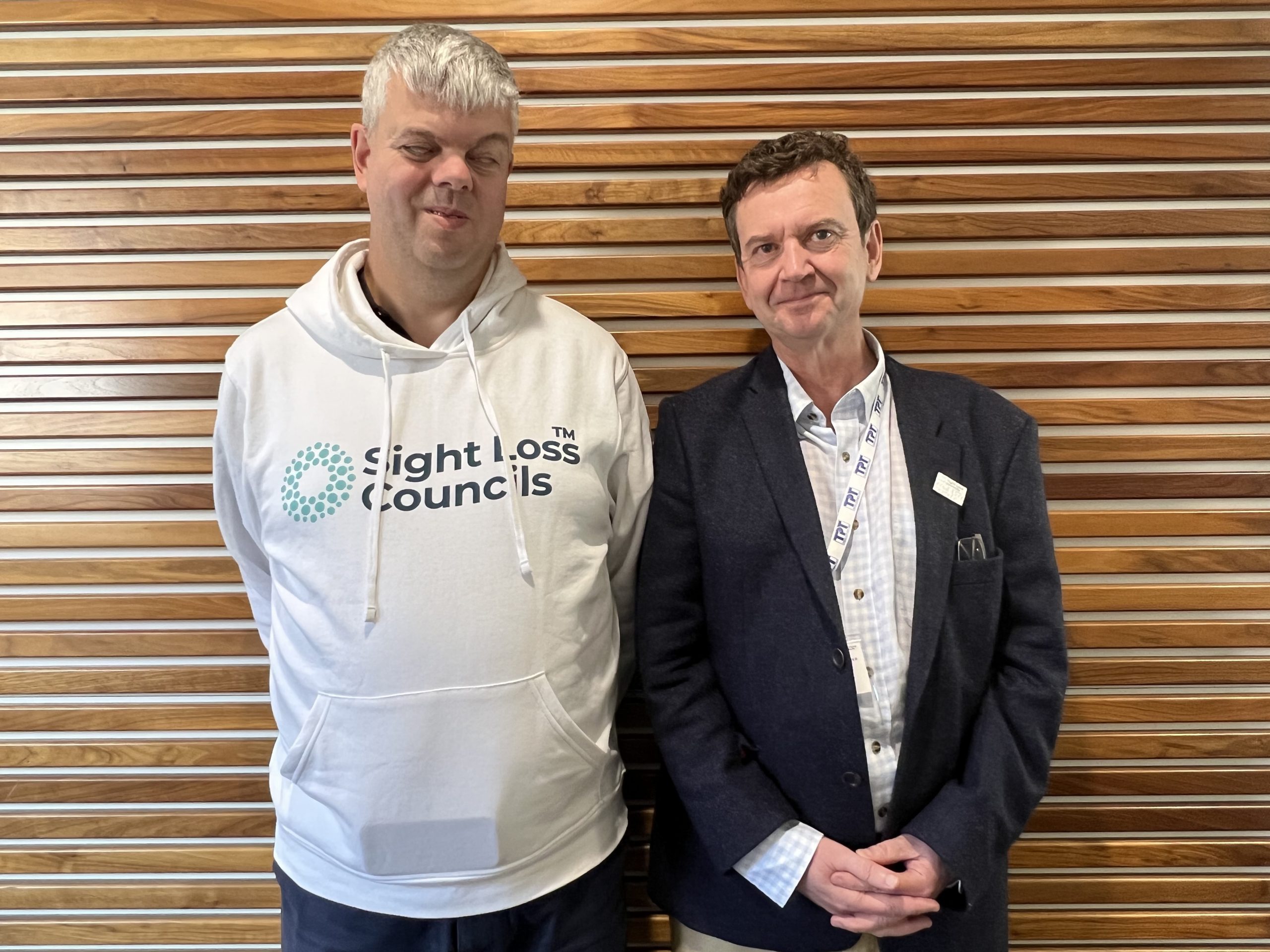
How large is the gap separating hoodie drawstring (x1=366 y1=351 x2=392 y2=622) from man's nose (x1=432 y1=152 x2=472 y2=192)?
46 cm

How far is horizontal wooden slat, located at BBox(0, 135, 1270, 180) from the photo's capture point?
219 centimetres

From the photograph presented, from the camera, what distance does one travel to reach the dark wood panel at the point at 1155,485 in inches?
88.7

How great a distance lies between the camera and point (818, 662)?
1672 mm

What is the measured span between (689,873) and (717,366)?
1229 mm

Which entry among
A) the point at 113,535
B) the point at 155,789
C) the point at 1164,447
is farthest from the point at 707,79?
the point at 155,789

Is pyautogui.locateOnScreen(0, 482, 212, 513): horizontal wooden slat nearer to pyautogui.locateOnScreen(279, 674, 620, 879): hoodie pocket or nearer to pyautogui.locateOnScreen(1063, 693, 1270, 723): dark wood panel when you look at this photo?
pyautogui.locateOnScreen(279, 674, 620, 879): hoodie pocket

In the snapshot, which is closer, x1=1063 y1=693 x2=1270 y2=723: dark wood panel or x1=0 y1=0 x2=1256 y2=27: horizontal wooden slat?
x1=0 y1=0 x2=1256 y2=27: horizontal wooden slat

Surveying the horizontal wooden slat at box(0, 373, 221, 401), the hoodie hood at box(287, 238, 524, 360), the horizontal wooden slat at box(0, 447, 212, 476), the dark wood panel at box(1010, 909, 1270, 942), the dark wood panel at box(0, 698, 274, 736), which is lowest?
the dark wood panel at box(1010, 909, 1270, 942)

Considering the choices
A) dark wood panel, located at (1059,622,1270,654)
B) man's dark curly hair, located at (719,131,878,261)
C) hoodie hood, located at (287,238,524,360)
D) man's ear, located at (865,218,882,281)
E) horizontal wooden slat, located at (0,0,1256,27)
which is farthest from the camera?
dark wood panel, located at (1059,622,1270,654)

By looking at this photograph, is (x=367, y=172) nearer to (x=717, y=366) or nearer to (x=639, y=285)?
→ (x=639, y=285)

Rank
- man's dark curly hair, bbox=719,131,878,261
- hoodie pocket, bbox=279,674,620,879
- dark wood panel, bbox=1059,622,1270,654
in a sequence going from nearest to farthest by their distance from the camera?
hoodie pocket, bbox=279,674,620,879 → man's dark curly hair, bbox=719,131,878,261 → dark wood panel, bbox=1059,622,1270,654

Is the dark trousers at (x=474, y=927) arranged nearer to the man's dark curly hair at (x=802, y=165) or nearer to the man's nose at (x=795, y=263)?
the man's nose at (x=795, y=263)

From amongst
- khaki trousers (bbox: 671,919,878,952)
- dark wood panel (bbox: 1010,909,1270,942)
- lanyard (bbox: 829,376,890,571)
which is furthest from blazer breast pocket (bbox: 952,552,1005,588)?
dark wood panel (bbox: 1010,909,1270,942)

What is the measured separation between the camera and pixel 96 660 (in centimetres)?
231
